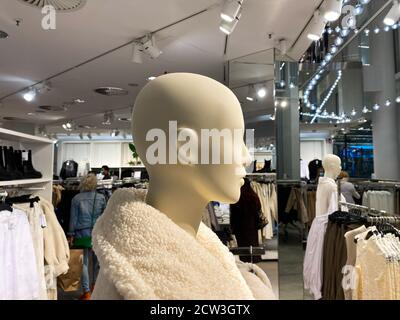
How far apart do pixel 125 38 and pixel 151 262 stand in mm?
2187

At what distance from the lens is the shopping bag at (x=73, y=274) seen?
2.57m

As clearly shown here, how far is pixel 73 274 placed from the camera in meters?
2.60

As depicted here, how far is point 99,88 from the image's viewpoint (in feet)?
11.7

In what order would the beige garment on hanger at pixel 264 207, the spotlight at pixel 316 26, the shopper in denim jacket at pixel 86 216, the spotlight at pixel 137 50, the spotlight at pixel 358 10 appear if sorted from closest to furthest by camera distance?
the spotlight at pixel 316 26 → the spotlight at pixel 358 10 → the spotlight at pixel 137 50 → the beige garment on hanger at pixel 264 207 → the shopper in denim jacket at pixel 86 216

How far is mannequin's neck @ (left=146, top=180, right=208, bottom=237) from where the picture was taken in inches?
25.5

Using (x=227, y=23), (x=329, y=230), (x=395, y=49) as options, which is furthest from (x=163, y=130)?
(x=395, y=49)

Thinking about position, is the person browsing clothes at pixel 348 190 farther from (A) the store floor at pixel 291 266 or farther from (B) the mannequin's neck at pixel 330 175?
(A) the store floor at pixel 291 266

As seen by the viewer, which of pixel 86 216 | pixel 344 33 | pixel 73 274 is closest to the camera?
pixel 344 33

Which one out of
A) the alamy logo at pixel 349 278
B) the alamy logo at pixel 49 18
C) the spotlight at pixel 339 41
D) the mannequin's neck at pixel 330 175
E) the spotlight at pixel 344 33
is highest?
the spotlight at pixel 344 33

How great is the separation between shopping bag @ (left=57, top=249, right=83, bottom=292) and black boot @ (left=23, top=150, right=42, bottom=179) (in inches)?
37.8

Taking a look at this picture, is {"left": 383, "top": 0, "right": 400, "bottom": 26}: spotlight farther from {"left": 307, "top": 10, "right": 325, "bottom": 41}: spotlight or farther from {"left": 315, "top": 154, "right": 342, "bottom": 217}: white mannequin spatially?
{"left": 315, "top": 154, "right": 342, "bottom": 217}: white mannequin

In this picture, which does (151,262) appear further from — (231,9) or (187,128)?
(231,9)

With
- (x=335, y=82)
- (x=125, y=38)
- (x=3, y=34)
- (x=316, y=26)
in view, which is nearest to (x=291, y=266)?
(x=335, y=82)

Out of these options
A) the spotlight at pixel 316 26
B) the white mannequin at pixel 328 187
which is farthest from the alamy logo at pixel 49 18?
the white mannequin at pixel 328 187
